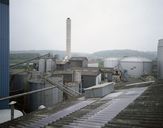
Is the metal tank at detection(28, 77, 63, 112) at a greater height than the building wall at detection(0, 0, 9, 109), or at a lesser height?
lesser

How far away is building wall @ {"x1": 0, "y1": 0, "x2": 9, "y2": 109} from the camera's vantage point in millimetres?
11430

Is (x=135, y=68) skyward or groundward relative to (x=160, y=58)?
groundward

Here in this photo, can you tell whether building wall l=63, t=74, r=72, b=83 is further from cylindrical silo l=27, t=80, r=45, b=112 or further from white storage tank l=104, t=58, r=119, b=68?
white storage tank l=104, t=58, r=119, b=68

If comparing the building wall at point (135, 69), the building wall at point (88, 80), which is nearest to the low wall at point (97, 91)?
the building wall at point (88, 80)

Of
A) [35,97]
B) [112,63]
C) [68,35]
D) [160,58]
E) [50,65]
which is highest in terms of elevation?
[68,35]

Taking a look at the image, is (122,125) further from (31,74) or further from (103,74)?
(103,74)

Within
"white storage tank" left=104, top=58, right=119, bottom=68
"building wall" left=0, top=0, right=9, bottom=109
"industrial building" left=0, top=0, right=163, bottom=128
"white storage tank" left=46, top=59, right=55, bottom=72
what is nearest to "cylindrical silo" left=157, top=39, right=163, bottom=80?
"industrial building" left=0, top=0, right=163, bottom=128

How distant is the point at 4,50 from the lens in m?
11.7

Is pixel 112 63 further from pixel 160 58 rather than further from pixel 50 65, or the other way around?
pixel 50 65

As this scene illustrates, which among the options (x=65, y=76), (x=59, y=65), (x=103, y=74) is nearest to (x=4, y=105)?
(x=65, y=76)

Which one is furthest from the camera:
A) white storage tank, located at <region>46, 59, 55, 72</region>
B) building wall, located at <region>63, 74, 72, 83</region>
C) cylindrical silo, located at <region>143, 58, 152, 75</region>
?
cylindrical silo, located at <region>143, 58, 152, 75</region>

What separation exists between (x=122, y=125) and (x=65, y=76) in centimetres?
1897

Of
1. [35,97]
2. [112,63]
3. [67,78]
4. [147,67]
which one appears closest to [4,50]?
[35,97]

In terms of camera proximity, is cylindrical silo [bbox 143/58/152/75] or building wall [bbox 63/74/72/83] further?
cylindrical silo [bbox 143/58/152/75]
